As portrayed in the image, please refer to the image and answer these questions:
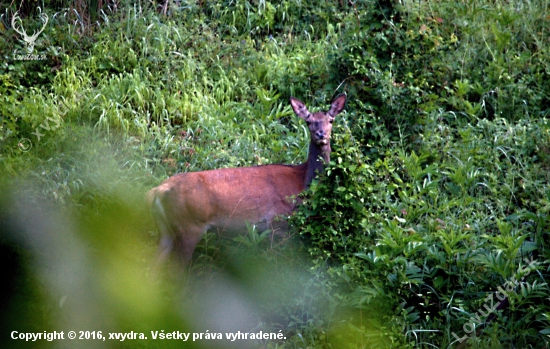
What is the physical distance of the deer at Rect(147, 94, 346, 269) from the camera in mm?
6215

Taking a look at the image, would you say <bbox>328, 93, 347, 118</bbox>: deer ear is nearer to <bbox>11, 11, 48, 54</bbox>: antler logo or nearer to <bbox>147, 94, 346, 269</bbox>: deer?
<bbox>147, 94, 346, 269</bbox>: deer

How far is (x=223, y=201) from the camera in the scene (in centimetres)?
641

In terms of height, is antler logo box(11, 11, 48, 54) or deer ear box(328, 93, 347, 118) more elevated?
deer ear box(328, 93, 347, 118)

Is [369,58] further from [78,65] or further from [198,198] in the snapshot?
[78,65]

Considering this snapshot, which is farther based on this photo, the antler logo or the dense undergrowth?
the antler logo

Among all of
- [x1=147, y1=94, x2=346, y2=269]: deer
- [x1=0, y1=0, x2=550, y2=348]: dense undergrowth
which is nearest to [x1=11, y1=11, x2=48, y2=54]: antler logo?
[x1=0, y1=0, x2=550, y2=348]: dense undergrowth

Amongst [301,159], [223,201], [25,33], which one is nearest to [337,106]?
[301,159]

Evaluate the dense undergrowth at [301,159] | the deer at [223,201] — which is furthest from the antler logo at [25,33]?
the deer at [223,201]

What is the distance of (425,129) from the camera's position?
7809 mm

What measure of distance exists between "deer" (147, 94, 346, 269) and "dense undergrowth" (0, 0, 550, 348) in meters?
0.24

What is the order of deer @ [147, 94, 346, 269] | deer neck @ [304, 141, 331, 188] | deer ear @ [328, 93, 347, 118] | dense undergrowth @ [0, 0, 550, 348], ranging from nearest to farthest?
dense undergrowth @ [0, 0, 550, 348], deer @ [147, 94, 346, 269], deer neck @ [304, 141, 331, 188], deer ear @ [328, 93, 347, 118]

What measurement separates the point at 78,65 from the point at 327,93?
3.45 meters

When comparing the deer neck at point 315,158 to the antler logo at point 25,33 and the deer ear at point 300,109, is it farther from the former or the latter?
the antler logo at point 25,33

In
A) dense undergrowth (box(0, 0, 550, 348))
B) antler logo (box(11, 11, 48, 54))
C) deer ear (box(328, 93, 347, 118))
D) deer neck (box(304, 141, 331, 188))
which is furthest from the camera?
antler logo (box(11, 11, 48, 54))
